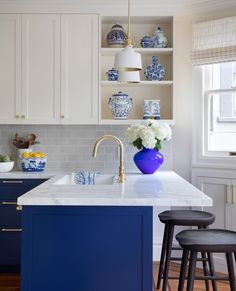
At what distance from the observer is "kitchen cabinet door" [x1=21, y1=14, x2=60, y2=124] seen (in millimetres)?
3891

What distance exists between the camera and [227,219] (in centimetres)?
374

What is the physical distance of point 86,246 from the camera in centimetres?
212

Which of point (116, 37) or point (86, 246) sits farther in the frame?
point (116, 37)

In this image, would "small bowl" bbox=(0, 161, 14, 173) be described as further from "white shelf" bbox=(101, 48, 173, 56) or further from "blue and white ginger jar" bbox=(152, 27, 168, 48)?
"blue and white ginger jar" bbox=(152, 27, 168, 48)

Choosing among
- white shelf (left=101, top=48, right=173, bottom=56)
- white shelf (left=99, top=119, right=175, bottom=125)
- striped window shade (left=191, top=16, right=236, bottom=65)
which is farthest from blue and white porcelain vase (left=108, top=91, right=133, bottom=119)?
striped window shade (left=191, top=16, right=236, bottom=65)

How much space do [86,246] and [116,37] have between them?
2464 millimetres

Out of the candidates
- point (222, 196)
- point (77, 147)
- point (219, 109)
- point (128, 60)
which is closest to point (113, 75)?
point (77, 147)

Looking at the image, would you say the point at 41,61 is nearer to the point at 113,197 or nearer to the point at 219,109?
the point at 219,109

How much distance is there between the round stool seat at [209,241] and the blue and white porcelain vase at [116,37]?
230cm

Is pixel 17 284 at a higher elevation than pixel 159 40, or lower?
lower

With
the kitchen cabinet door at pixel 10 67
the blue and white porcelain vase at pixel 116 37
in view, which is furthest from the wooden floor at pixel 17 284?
the blue and white porcelain vase at pixel 116 37

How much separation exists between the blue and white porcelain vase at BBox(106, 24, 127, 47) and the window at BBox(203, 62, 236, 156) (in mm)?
880

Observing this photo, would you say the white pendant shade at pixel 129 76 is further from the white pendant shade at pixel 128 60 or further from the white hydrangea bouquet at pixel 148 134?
the white hydrangea bouquet at pixel 148 134

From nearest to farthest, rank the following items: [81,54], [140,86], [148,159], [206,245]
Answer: [206,245], [148,159], [81,54], [140,86]
